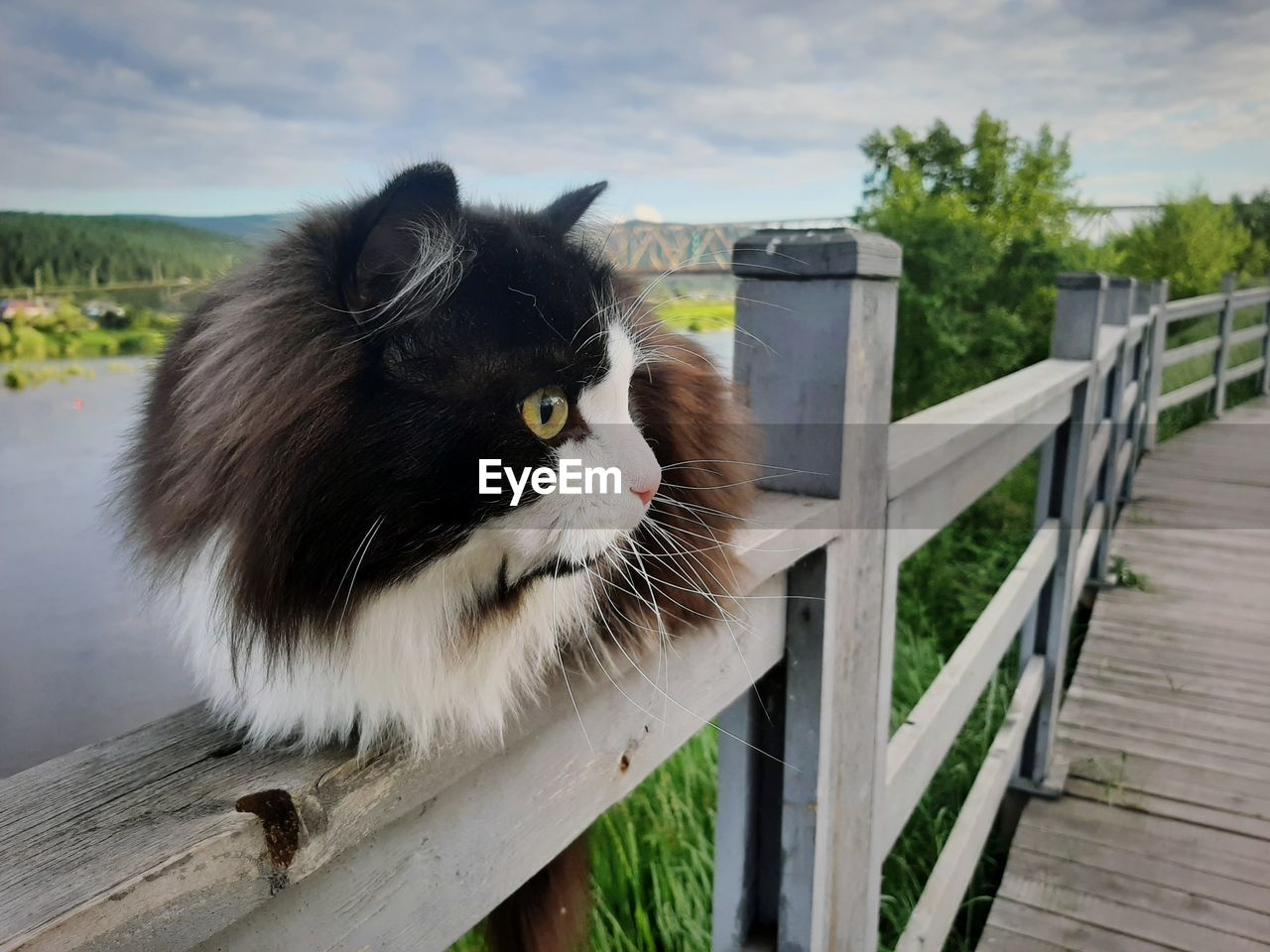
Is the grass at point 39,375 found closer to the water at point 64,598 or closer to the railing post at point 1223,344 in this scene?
the water at point 64,598

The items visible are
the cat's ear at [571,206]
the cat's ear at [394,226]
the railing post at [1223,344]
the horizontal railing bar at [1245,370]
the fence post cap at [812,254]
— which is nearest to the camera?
the cat's ear at [394,226]

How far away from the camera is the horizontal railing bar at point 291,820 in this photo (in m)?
0.33

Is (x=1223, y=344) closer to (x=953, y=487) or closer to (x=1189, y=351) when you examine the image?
(x=1189, y=351)

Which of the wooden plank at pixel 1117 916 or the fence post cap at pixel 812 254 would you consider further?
the wooden plank at pixel 1117 916

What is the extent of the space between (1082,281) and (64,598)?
2090 millimetres

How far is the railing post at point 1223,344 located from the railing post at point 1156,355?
3.79 ft

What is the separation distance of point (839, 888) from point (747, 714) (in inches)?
9.6

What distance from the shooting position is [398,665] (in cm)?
52

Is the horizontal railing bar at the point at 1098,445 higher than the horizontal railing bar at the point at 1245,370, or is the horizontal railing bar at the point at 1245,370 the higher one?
the horizontal railing bar at the point at 1098,445

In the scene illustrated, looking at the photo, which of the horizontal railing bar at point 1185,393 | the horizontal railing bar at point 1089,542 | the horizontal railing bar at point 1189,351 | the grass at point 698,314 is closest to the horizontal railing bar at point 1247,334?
the horizontal railing bar at point 1189,351

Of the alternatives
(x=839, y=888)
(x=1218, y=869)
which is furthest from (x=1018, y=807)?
(x=839, y=888)

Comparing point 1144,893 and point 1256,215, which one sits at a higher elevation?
point 1256,215

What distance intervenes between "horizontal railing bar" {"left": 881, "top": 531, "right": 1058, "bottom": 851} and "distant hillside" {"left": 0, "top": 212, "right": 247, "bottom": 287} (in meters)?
0.95

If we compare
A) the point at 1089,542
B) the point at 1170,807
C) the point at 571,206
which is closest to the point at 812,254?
Answer: the point at 571,206
